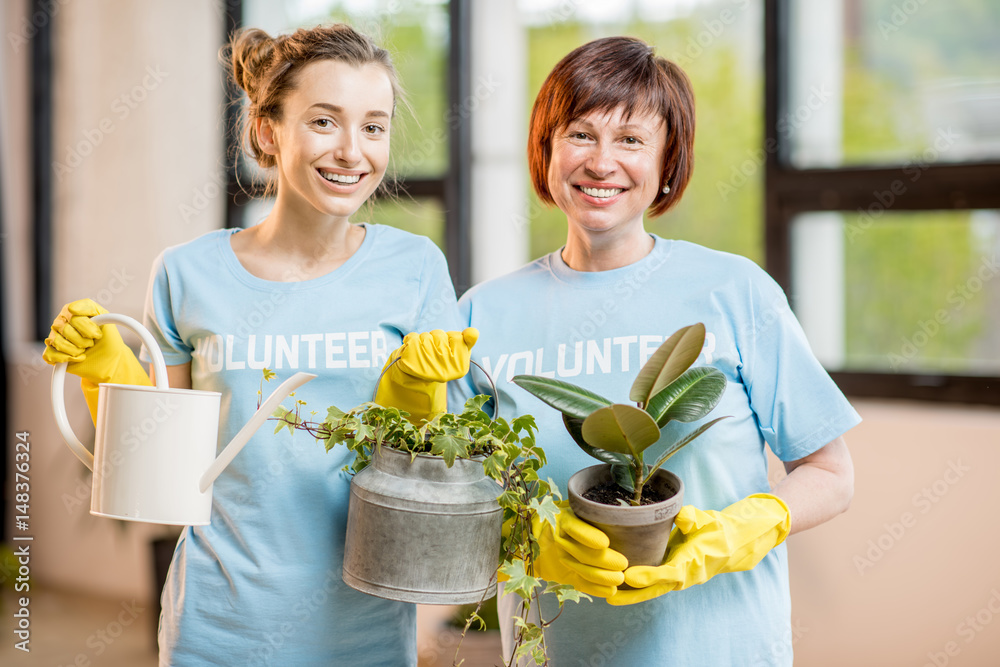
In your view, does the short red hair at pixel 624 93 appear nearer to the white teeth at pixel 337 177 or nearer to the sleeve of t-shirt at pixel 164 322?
the white teeth at pixel 337 177

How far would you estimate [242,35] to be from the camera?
123 cm

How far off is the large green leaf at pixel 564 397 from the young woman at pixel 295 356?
0.17m

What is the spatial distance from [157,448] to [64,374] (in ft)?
0.55

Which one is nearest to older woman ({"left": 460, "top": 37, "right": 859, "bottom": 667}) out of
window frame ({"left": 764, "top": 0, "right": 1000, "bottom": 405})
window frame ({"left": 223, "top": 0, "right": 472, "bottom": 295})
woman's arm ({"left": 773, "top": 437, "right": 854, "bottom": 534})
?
woman's arm ({"left": 773, "top": 437, "right": 854, "bottom": 534})

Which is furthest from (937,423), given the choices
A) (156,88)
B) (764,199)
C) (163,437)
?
(156,88)

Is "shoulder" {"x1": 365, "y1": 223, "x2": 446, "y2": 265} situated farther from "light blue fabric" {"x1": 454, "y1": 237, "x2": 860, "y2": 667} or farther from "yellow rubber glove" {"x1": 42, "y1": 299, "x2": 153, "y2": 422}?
"yellow rubber glove" {"x1": 42, "y1": 299, "x2": 153, "y2": 422}

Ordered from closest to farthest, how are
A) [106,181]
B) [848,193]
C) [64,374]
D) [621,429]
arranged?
[621,429], [64,374], [848,193], [106,181]

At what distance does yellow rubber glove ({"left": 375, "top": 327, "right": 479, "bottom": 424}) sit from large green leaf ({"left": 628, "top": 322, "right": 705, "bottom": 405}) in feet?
0.68

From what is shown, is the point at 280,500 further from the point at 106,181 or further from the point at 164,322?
the point at 106,181

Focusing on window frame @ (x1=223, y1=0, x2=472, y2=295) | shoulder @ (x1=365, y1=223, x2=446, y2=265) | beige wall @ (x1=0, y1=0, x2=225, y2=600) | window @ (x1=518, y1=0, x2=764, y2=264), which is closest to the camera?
shoulder @ (x1=365, y1=223, x2=446, y2=265)

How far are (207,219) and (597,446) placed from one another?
2.57 meters

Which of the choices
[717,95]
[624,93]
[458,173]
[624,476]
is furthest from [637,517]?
[458,173]

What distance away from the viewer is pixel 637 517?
875mm

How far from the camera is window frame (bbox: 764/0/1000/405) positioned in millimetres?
2180
